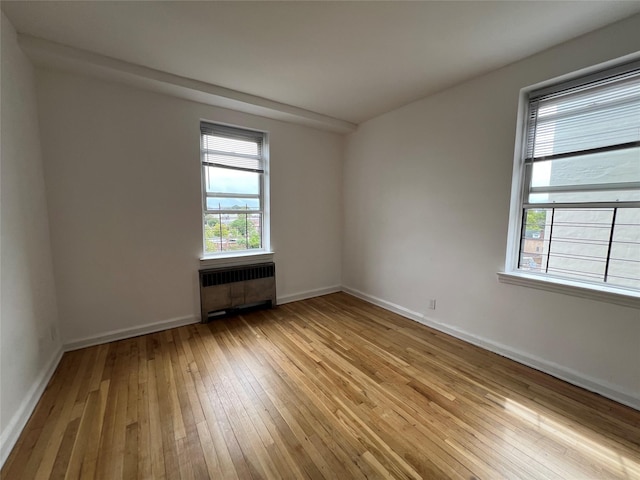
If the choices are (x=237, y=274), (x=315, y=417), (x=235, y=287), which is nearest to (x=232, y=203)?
(x=237, y=274)

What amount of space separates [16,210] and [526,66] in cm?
412

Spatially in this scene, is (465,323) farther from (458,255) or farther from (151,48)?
(151,48)

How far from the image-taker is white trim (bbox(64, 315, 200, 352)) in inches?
101

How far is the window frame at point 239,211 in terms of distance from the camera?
3.21m

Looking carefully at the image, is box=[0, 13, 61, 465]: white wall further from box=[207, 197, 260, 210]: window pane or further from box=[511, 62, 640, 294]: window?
box=[511, 62, 640, 294]: window

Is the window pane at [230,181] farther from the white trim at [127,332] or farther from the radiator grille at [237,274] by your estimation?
the white trim at [127,332]

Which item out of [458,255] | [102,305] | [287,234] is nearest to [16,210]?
[102,305]

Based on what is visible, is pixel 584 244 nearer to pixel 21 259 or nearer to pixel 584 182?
pixel 584 182

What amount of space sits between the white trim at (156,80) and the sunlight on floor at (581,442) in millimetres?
3649

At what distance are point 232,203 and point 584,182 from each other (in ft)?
11.7

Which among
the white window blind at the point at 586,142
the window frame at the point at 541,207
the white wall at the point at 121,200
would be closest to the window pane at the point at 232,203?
the white wall at the point at 121,200

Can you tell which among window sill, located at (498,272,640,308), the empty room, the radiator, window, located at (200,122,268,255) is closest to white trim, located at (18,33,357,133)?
the empty room

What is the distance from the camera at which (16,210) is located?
1.82 metres

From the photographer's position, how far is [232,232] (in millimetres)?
3523
